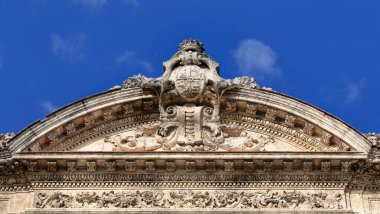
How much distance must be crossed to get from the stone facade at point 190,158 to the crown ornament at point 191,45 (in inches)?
44.6

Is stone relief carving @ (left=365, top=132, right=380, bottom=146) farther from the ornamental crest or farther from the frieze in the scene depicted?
the ornamental crest

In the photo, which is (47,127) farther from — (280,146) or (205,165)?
(280,146)

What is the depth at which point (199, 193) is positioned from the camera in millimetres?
16938

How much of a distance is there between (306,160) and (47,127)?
17.0 feet

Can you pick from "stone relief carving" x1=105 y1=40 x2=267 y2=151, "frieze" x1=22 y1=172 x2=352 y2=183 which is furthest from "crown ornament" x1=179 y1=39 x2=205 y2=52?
"frieze" x1=22 y1=172 x2=352 y2=183

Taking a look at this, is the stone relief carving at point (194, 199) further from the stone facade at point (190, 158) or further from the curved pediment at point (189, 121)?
the curved pediment at point (189, 121)

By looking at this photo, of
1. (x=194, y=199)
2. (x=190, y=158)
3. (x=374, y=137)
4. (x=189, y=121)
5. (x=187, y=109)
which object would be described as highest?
(x=187, y=109)

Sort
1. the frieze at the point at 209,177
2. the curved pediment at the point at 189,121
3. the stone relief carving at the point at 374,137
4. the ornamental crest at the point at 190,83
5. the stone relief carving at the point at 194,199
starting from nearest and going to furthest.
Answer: the stone relief carving at the point at 194,199, the frieze at the point at 209,177, the stone relief carving at the point at 374,137, the curved pediment at the point at 189,121, the ornamental crest at the point at 190,83

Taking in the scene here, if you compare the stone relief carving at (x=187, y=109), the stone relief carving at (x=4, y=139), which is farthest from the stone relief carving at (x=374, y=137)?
the stone relief carving at (x=4, y=139)

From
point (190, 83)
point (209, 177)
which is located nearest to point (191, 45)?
point (190, 83)

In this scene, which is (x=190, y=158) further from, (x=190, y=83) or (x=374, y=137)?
(x=374, y=137)

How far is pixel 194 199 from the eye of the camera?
1684cm

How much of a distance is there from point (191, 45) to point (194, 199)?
13.4ft

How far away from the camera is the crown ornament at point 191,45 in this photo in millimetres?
19469
